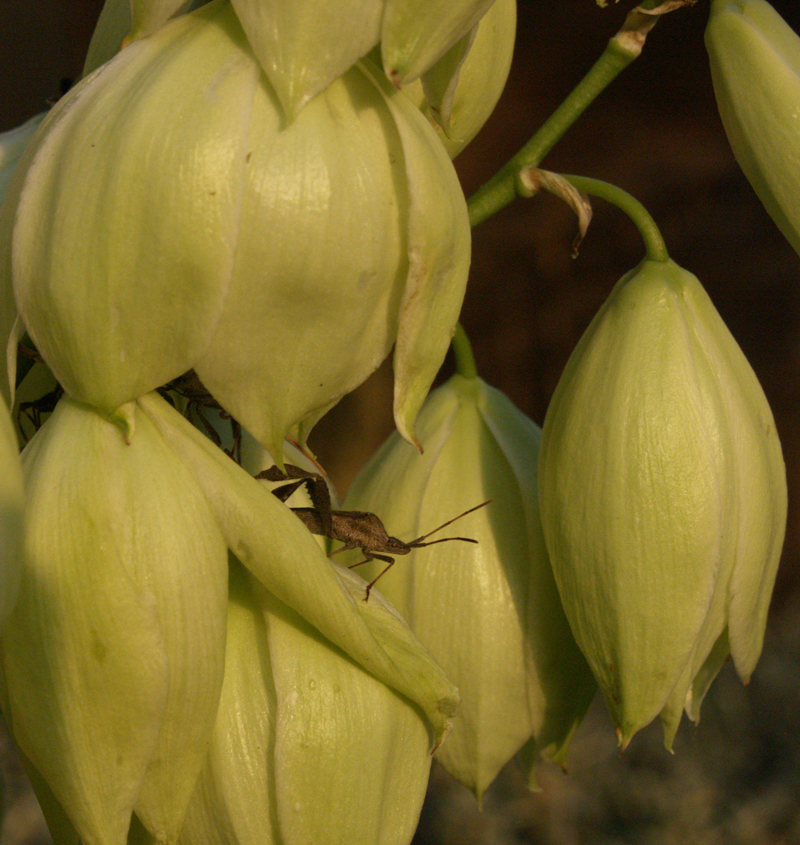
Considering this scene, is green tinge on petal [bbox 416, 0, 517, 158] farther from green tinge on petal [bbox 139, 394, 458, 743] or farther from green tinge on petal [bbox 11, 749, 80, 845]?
green tinge on petal [bbox 11, 749, 80, 845]

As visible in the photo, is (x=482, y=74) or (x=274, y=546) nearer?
(x=274, y=546)

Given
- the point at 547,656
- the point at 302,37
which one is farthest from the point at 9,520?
the point at 547,656

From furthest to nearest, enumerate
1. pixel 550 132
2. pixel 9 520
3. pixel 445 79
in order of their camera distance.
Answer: pixel 550 132, pixel 445 79, pixel 9 520

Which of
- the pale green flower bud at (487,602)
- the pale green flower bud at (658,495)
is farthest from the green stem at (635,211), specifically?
the pale green flower bud at (487,602)

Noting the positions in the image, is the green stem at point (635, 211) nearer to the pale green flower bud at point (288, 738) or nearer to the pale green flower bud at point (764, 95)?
the pale green flower bud at point (764, 95)

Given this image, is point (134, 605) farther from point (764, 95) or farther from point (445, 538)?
point (764, 95)

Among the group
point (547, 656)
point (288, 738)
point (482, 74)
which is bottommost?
point (547, 656)

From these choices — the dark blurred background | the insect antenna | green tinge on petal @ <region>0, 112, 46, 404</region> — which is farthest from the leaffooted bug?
the dark blurred background
